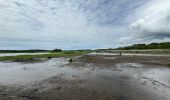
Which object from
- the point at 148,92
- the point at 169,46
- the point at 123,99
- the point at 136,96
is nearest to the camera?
the point at 123,99

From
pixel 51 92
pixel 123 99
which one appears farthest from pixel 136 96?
Result: pixel 51 92

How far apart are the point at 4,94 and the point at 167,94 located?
1078cm

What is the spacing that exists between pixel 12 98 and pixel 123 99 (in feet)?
22.0

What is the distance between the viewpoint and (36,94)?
8.42 m

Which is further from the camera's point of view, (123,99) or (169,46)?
(169,46)

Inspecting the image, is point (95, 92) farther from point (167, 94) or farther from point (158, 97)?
point (167, 94)

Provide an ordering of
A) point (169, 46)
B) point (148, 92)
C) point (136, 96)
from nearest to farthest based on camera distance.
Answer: point (136, 96), point (148, 92), point (169, 46)

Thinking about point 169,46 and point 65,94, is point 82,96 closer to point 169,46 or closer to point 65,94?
point 65,94

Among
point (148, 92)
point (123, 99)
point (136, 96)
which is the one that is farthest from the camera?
point (148, 92)

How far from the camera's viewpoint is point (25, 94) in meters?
8.40

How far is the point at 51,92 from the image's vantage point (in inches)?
352

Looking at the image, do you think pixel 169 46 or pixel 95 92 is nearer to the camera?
pixel 95 92

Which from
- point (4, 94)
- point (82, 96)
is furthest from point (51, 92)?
point (4, 94)

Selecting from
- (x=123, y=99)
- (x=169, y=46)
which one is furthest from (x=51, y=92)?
(x=169, y=46)
